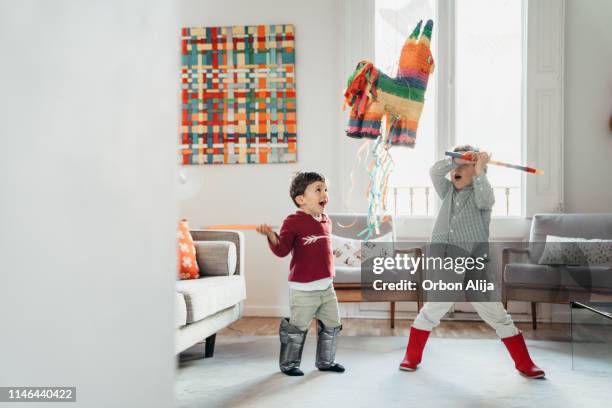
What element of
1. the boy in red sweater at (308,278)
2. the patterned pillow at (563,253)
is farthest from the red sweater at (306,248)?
the patterned pillow at (563,253)

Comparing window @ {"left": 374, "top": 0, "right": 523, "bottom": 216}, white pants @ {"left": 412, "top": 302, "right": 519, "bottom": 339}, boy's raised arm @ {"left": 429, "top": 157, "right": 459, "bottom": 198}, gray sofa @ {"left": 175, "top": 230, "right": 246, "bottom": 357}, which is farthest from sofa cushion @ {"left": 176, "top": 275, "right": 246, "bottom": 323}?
window @ {"left": 374, "top": 0, "right": 523, "bottom": 216}

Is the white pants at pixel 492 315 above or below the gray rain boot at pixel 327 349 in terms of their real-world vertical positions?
above

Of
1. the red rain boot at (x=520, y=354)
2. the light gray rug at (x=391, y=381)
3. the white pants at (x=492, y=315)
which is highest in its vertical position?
the white pants at (x=492, y=315)

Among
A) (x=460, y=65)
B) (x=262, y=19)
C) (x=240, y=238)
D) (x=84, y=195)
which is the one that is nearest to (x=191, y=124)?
(x=262, y=19)

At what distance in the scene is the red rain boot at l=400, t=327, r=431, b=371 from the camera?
8.30ft

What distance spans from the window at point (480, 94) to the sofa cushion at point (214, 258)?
175cm

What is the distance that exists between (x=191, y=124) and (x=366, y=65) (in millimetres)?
2424

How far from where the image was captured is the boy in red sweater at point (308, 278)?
8.19 feet

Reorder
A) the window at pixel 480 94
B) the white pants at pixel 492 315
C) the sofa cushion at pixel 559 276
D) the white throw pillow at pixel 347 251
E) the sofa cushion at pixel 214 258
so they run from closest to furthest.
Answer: the white pants at pixel 492 315, the sofa cushion at pixel 214 258, the sofa cushion at pixel 559 276, the white throw pillow at pixel 347 251, the window at pixel 480 94

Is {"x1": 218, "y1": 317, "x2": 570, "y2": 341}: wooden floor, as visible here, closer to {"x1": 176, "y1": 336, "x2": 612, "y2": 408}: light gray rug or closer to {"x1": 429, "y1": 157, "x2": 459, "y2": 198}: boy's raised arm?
{"x1": 176, "y1": 336, "x2": 612, "y2": 408}: light gray rug

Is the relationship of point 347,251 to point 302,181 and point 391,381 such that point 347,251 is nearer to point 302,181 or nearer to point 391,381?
point 302,181

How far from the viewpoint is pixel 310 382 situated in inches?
91.0

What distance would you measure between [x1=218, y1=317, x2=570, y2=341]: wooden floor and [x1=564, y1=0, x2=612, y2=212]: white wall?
993mm

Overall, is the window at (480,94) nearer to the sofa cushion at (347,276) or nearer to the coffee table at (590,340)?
the sofa cushion at (347,276)
